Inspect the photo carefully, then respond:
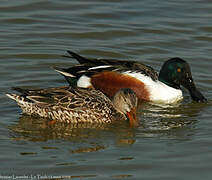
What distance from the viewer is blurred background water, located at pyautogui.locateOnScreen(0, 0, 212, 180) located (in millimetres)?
7648

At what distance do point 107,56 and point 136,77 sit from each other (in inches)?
71.7

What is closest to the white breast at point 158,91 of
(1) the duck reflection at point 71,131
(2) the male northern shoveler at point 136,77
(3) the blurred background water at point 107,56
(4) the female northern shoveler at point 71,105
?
(2) the male northern shoveler at point 136,77

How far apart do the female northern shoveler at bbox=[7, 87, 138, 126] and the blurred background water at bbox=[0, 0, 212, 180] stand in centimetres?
17

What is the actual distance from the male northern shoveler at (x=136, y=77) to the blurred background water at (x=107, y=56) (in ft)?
0.93

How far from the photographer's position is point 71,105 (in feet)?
30.5

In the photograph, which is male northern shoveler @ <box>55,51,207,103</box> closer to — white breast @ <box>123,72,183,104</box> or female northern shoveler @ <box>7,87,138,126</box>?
white breast @ <box>123,72,183,104</box>

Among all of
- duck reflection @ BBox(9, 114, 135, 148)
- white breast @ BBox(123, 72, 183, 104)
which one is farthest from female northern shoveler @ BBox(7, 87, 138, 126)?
white breast @ BBox(123, 72, 183, 104)

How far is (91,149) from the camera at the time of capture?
8.17 metres

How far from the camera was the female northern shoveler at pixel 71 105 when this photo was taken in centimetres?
926

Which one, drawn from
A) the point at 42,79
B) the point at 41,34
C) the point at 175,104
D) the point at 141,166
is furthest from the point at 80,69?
the point at 141,166

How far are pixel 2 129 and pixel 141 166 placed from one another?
7.19 ft

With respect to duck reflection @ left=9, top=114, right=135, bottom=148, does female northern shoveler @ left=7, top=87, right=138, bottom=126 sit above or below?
above

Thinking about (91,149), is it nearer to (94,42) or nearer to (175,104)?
(175,104)

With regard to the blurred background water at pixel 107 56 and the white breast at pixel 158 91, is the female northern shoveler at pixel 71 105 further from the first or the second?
the white breast at pixel 158 91
